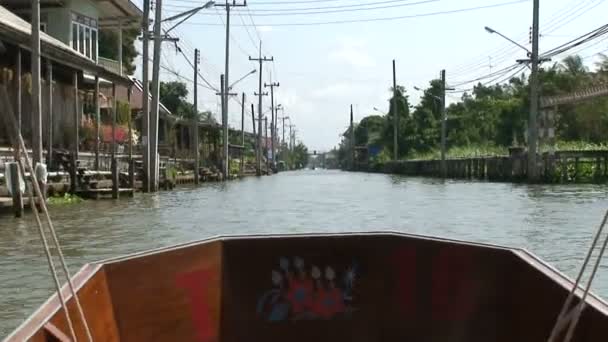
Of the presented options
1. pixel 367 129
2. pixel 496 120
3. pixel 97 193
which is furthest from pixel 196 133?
pixel 367 129

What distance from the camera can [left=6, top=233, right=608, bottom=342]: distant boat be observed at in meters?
4.29

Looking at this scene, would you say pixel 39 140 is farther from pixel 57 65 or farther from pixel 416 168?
pixel 416 168

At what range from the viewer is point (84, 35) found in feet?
98.9

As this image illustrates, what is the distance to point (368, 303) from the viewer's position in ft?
15.4

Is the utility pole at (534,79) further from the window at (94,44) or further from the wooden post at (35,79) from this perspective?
the wooden post at (35,79)

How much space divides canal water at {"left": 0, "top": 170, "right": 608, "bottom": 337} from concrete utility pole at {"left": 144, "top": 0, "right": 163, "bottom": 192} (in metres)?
4.25

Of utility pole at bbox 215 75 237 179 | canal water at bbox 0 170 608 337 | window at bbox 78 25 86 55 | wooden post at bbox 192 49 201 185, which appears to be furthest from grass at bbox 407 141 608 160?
window at bbox 78 25 86 55

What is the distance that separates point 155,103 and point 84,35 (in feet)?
13.2

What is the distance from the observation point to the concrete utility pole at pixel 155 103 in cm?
2828

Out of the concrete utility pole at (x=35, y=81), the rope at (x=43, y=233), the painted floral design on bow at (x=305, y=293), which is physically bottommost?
the painted floral design on bow at (x=305, y=293)

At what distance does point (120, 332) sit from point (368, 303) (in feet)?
4.79

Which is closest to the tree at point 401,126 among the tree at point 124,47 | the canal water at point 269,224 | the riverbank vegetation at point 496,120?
the riverbank vegetation at point 496,120

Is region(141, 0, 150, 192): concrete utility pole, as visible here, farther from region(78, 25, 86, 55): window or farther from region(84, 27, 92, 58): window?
region(84, 27, 92, 58): window

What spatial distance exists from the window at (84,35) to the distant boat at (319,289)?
26.0m
